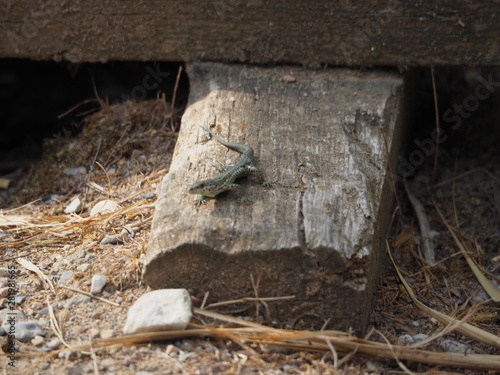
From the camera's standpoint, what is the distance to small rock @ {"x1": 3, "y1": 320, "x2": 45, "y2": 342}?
257 cm

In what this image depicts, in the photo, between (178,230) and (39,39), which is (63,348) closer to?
(178,230)

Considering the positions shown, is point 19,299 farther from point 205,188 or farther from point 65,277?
point 205,188

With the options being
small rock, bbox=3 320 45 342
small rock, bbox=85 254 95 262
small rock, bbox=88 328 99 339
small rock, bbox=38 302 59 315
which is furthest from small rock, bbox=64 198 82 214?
small rock, bbox=88 328 99 339

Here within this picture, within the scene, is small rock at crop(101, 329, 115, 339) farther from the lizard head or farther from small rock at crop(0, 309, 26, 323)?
the lizard head

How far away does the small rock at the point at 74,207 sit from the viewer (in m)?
3.48

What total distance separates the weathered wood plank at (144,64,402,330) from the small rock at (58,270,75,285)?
490mm

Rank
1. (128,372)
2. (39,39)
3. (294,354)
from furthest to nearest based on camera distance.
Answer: (39,39)
(294,354)
(128,372)

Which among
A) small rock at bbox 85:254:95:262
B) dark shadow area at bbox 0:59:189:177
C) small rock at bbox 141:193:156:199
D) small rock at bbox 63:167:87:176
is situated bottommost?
small rock at bbox 85:254:95:262

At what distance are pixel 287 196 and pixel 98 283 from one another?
1.01 m

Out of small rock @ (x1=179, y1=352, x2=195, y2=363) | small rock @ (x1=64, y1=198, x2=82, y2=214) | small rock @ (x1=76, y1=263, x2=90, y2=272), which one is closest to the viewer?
small rock @ (x1=179, y1=352, x2=195, y2=363)

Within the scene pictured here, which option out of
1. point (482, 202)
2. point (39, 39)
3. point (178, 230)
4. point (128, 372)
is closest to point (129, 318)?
point (128, 372)

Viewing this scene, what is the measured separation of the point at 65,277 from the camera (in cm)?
290

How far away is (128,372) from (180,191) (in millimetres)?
944

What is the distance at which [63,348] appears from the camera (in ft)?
8.12
